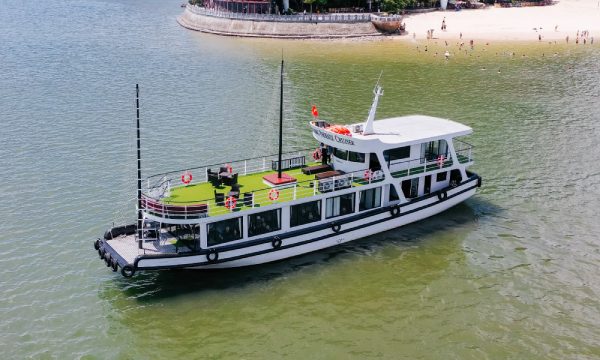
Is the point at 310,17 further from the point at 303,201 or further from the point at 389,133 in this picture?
the point at 303,201

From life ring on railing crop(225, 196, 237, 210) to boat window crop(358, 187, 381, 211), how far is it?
335 inches

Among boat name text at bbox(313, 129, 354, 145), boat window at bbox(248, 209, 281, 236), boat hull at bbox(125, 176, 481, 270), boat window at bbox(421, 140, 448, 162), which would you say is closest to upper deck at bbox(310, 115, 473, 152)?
boat name text at bbox(313, 129, 354, 145)

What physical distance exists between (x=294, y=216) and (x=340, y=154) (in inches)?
228

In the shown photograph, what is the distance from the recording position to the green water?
1098 inches

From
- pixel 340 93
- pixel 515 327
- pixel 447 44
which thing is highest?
pixel 447 44

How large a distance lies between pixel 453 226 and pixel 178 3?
144506mm

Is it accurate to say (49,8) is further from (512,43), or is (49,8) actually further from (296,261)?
(296,261)

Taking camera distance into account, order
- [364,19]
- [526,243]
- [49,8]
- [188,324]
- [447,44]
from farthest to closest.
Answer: [49,8], [364,19], [447,44], [526,243], [188,324]

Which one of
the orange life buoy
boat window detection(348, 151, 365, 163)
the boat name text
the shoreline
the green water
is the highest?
the shoreline

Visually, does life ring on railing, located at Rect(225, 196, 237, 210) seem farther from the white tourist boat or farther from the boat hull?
the boat hull

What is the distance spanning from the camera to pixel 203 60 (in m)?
88.8

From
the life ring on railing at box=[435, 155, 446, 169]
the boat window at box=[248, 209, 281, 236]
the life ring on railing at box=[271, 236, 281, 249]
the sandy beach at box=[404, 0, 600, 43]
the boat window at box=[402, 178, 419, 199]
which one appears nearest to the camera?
the boat window at box=[248, 209, 281, 236]

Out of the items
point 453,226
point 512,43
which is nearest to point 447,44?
point 512,43

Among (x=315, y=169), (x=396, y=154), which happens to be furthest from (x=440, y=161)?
(x=315, y=169)
